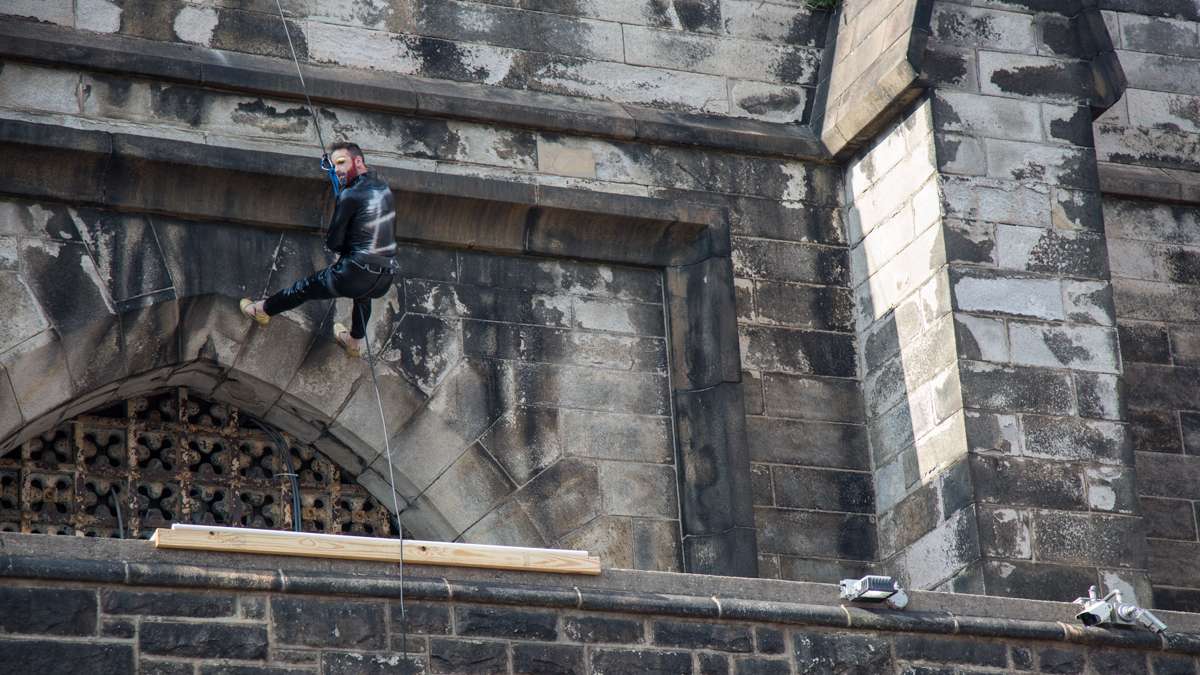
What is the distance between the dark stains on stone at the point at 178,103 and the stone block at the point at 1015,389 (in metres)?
4.02

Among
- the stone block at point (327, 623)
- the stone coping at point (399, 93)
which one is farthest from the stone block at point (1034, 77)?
the stone block at point (327, 623)

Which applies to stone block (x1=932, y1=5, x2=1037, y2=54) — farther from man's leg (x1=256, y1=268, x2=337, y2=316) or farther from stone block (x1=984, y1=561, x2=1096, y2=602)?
man's leg (x1=256, y1=268, x2=337, y2=316)

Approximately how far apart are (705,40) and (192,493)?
3964 mm

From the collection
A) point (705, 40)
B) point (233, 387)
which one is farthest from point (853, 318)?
point (233, 387)

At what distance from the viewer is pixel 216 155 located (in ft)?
39.2

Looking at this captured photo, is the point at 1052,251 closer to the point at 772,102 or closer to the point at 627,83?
the point at 772,102

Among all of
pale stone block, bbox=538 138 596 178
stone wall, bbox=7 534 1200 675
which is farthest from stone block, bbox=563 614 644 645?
pale stone block, bbox=538 138 596 178

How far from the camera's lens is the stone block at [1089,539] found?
11945mm

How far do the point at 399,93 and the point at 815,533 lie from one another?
10.2 feet

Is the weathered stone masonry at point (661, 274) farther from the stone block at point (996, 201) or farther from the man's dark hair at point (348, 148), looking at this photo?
the man's dark hair at point (348, 148)

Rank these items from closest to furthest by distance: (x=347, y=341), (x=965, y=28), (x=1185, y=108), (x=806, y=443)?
(x=347, y=341)
(x=806, y=443)
(x=965, y=28)
(x=1185, y=108)

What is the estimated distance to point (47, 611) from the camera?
9.12 metres

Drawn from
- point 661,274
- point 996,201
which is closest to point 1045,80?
point 996,201

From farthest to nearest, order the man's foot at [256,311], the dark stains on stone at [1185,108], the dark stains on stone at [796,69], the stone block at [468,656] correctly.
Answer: the dark stains on stone at [1185,108] → the dark stains on stone at [796,69] → the man's foot at [256,311] → the stone block at [468,656]
